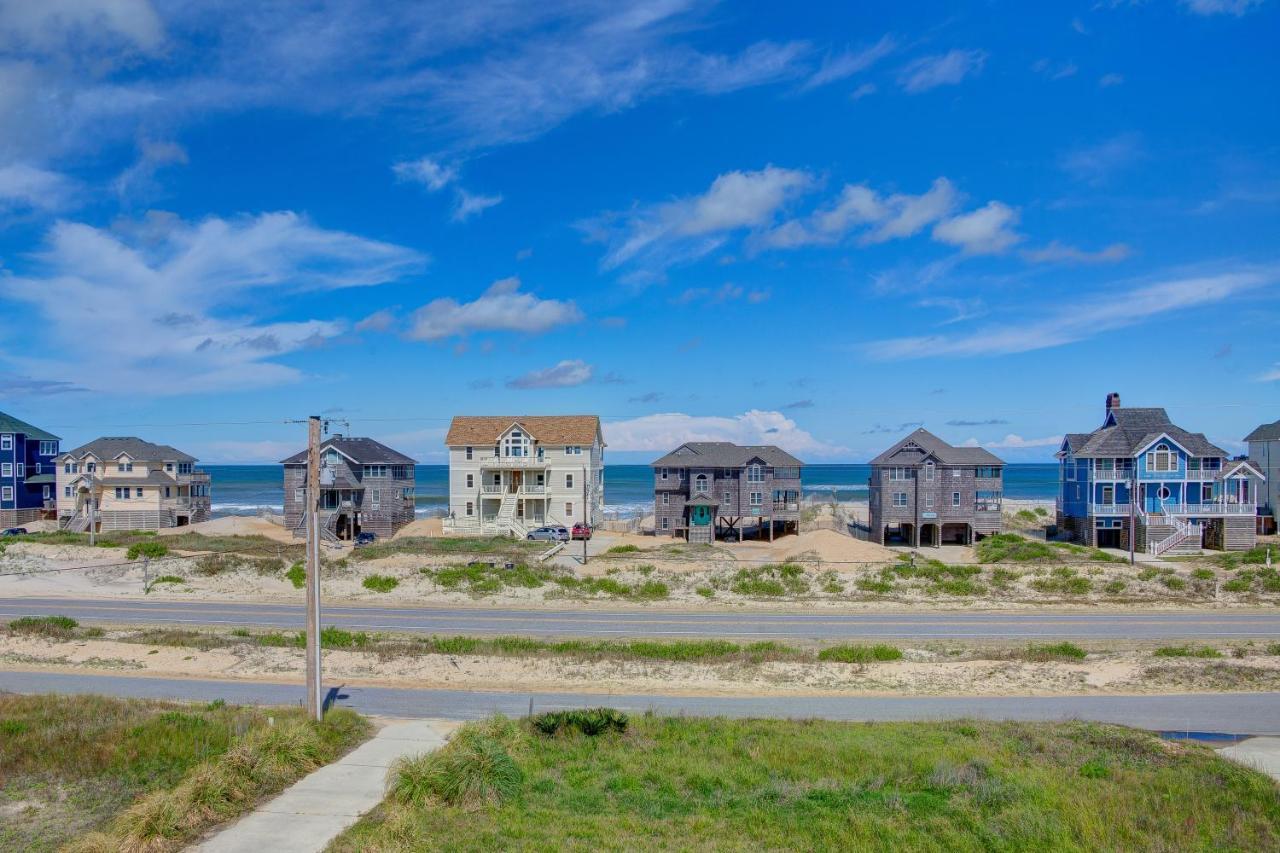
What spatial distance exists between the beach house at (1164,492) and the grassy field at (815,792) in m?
47.2

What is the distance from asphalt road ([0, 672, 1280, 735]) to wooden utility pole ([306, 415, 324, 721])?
2.65 meters

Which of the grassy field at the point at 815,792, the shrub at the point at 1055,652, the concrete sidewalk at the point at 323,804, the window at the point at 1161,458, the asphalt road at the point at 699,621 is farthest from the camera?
the window at the point at 1161,458

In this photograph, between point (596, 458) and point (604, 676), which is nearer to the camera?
point (604, 676)

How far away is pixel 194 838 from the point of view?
1290 centimetres

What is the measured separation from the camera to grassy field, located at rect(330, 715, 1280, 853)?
41.5 ft

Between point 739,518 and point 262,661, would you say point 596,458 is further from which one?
point 262,661

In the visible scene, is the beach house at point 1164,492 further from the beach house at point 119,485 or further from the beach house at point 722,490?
the beach house at point 119,485

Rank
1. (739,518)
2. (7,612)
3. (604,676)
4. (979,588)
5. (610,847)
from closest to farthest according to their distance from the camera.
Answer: (610,847)
(604,676)
(7,612)
(979,588)
(739,518)

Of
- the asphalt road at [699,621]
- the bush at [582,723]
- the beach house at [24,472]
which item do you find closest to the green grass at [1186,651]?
the asphalt road at [699,621]

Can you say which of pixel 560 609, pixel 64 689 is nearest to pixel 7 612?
pixel 64 689

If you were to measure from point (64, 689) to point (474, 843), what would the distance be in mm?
17900

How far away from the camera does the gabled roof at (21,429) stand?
74250mm

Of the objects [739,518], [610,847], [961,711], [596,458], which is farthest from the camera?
[596,458]

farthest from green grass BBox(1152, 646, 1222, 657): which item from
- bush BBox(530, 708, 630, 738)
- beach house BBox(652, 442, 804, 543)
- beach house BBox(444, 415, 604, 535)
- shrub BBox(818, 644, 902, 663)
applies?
beach house BBox(444, 415, 604, 535)
